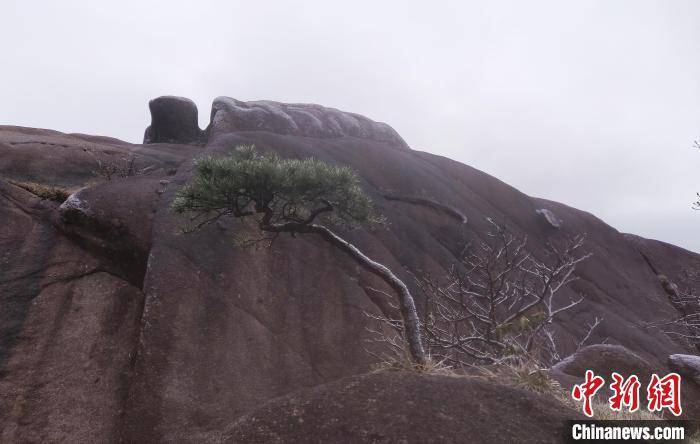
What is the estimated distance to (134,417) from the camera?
780cm

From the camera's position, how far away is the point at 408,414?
5379mm

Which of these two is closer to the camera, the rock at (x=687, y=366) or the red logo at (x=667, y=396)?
the red logo at (x=667, y=396)

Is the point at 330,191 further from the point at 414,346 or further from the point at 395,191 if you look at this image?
the point at 395,191

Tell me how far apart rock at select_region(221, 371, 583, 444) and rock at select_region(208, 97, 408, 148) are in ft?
48.5

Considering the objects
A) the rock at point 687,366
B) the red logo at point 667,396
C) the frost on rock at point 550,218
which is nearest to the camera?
the red logo at point 667,396

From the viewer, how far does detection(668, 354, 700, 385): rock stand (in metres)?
10.3

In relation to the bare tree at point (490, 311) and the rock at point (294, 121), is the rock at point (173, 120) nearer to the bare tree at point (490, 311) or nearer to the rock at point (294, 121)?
the rock at point (294, 121)

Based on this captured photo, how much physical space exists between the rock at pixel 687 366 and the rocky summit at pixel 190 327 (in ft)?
0.13

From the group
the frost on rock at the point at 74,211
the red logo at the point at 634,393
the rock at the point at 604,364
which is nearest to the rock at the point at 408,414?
the red logo at the point at 634,393

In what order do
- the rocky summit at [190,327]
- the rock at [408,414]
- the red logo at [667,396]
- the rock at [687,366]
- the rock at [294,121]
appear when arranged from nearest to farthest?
the rock at [408,414], the rocky summit at [190,327], the red logo at [667,396], the rock at [687,366], the rock at [294,121]

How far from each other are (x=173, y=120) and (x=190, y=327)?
13.8m

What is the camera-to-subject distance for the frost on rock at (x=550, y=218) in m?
23.8
